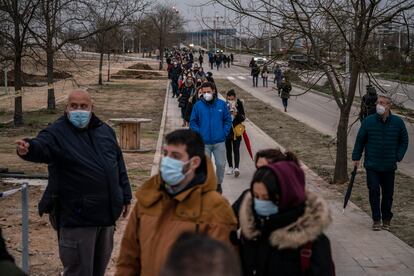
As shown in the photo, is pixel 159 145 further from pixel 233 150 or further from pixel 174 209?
pixel 174 209

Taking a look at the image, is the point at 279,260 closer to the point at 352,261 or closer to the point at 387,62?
the point at 352,261

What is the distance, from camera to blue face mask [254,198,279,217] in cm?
337

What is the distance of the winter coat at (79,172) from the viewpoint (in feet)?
17.0

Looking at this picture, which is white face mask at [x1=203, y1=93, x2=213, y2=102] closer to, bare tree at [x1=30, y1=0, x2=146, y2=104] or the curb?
the curb

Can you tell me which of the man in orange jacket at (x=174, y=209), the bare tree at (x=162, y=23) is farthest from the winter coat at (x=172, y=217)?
the bare tree at (x=162, y=23)

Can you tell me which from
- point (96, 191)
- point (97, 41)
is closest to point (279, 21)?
point (96, 191)

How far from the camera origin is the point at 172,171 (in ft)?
12.0

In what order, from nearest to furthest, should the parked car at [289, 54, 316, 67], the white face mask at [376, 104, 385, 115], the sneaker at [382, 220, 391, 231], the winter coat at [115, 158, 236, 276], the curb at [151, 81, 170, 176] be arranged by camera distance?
the winter coat at [115, 158, 236, 276] < the white face mask at [376, 104, 385, 115] < the sneaker at [382, 220, 391, 231] < the parked car at [289, 54, 316, 67] < the curb at [151, 81, 170, 176]

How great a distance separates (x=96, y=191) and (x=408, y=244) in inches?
180

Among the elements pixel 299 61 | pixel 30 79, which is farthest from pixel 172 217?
pixel 30 79

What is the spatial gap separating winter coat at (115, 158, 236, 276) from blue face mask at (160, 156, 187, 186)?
7 centimetres

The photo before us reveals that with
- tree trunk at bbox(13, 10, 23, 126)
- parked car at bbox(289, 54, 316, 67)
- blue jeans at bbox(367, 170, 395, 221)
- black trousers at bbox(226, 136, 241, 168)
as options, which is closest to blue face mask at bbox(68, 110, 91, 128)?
blue jeans at bbox(367, 170, 395, 221)

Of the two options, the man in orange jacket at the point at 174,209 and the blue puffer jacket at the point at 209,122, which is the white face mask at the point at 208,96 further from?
the man in orange jacket at the point at 174,209

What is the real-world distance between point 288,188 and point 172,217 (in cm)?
64
